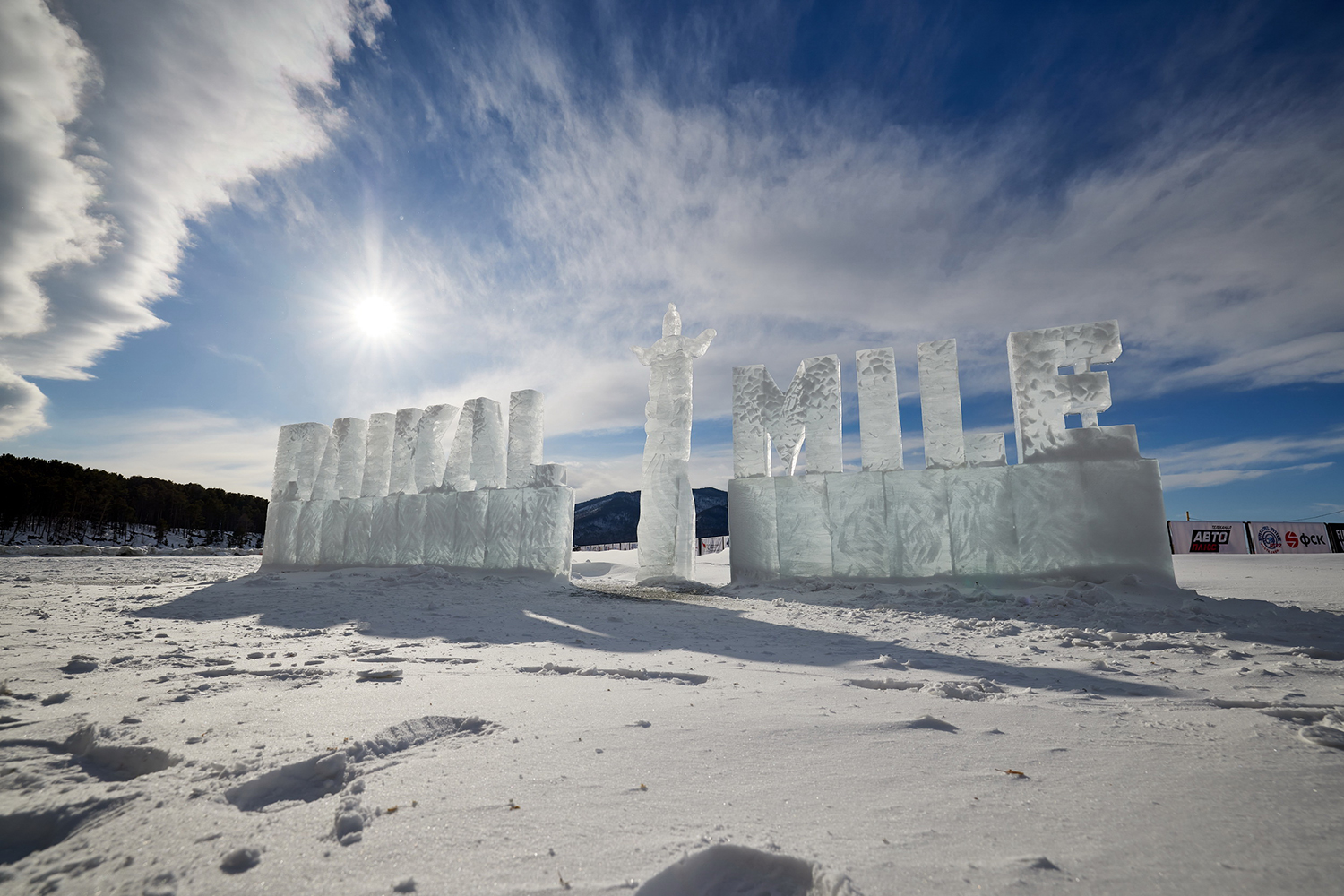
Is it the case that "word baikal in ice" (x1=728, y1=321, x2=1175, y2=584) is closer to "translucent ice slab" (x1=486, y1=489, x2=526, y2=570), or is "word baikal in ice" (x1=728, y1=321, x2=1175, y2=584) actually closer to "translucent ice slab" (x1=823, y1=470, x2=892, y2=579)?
"translucent ice slab" (x1=823, y1=470, x2=892, y2=579)

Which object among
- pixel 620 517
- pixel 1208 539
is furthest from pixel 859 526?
pixel 620 517

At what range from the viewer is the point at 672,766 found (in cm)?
163

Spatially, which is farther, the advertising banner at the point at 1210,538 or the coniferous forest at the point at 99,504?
the coniferous forest at the point at 99,504

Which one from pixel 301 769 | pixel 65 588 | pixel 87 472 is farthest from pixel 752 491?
pixel 87 472

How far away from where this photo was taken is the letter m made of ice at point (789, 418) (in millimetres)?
8125

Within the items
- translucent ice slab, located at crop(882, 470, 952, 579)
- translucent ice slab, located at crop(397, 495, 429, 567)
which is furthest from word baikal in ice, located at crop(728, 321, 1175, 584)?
translucent ice slab, located at crop(397, 495, 429, 567)

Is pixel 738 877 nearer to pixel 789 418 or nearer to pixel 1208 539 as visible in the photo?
pixel 789 418

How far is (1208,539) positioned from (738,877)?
83.7 ft

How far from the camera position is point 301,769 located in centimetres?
158

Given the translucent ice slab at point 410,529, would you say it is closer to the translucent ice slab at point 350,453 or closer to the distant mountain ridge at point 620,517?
the translucent ice slab at point 350,453

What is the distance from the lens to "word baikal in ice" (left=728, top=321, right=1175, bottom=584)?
6.68m

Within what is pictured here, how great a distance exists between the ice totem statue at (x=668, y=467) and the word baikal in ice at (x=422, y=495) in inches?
51.1

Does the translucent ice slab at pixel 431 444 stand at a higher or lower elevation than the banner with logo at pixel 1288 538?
higher

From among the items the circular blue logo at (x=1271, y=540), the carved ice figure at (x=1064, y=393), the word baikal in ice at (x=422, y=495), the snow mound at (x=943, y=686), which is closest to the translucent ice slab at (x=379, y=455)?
the word baikal in ice at (x=422, y=495)
